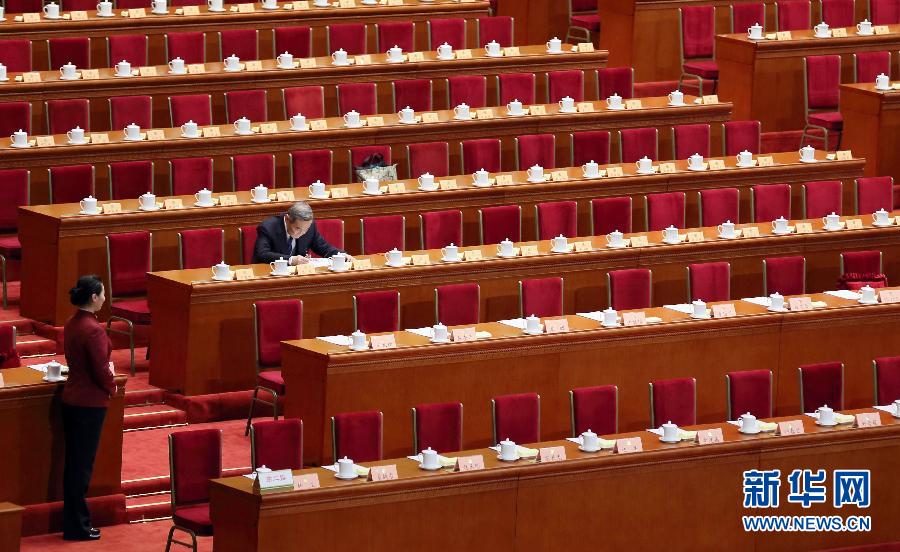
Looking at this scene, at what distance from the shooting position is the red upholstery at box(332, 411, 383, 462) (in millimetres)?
6578

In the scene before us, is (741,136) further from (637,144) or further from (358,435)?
(358,435)

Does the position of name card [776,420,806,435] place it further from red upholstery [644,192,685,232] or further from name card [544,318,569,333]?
red upholstery [644,192,685,232]

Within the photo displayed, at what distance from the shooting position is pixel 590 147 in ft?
32.1

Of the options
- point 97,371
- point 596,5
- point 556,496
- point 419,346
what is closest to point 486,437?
point 419,346

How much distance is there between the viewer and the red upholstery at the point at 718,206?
929cm

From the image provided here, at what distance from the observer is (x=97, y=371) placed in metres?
6.55

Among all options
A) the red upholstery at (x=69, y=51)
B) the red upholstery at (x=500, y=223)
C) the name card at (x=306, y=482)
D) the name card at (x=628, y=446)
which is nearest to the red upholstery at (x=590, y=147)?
the red upholstery at (x=500, y=223)

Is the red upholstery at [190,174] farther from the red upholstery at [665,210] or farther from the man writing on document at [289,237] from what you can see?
the red upholstery at [665,210]

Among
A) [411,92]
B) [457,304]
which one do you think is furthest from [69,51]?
[457,304]

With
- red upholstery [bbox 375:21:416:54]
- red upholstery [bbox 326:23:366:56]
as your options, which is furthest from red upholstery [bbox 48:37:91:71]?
red upholstery [bbox 375:21:416:54]

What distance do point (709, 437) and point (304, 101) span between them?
3.73 metres

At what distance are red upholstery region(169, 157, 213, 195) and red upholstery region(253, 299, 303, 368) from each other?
1.40 m

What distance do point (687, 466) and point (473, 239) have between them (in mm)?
2552

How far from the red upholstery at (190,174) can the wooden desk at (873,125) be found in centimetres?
364
